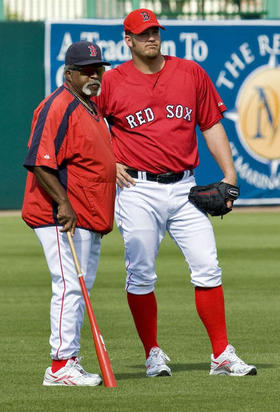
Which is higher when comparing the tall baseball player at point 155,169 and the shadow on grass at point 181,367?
the tall baseball player at point 155,169

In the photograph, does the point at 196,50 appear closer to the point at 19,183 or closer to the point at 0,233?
the point at 19,183

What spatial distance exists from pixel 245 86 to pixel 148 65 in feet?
41.7

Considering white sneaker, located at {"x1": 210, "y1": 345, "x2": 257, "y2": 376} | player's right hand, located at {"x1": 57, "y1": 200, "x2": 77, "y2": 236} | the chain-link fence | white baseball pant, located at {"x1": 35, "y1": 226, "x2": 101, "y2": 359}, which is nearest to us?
player's right hand, located at {"x1": 57, "y1": 200, "x2": 77, "y2": 236}

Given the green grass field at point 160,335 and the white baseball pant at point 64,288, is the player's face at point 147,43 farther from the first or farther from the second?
the green grass field at point 160,335

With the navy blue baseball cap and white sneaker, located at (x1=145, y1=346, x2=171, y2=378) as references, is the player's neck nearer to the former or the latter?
the navy blue baseball cap

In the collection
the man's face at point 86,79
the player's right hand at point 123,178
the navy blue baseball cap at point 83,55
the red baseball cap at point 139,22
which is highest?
the red baseball cap at point 139,22

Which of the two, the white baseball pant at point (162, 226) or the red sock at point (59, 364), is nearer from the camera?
the red sock at point (59, 364)

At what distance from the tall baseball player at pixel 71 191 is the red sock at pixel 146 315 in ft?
2.16

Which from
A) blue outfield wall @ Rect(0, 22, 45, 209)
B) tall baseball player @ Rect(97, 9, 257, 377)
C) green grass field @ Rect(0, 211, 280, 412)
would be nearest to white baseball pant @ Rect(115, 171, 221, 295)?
tall baseball player @ Rect(97, 9, 257, 377)

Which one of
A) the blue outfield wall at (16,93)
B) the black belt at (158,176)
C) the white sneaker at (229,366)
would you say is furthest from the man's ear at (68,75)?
the blue outfield wall at (16,93)

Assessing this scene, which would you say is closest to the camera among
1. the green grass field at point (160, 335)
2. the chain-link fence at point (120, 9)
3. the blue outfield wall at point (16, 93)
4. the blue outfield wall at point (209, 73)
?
the green grass field at point (160, 335)

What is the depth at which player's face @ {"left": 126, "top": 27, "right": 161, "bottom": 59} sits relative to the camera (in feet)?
23.4

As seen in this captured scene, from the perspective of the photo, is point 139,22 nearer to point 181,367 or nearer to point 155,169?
point 155,169

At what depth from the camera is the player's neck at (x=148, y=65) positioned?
723cm
